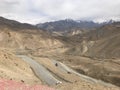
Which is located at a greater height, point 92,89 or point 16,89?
point 16,89

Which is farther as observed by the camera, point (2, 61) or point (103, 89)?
point (2, 61)

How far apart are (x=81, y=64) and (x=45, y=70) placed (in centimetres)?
2402

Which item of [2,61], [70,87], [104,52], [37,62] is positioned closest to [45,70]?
[37,62]

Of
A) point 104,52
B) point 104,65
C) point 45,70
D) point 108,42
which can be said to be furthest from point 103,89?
point 108,42

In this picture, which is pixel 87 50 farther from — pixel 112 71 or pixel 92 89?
pixel 92 89

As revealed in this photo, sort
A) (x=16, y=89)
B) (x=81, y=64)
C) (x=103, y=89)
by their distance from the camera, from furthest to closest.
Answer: (x=81, y=64) < (x=103, y=89) < (x=16, y=89)

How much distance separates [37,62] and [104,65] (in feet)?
A: 60.3

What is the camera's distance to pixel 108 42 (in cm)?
15938

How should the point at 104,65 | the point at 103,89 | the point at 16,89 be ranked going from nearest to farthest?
the point at 16,89
the point at 103,89
the point at 104,65

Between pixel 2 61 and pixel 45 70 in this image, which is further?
pixel 45 70

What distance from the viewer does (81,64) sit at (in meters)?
98.6

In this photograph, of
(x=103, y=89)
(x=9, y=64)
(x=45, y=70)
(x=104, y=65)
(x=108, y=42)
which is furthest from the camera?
(x=108, y=42)

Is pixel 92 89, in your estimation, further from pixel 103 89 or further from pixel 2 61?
pixel 2 61

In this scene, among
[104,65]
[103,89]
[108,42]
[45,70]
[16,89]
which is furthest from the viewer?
[108,42]
